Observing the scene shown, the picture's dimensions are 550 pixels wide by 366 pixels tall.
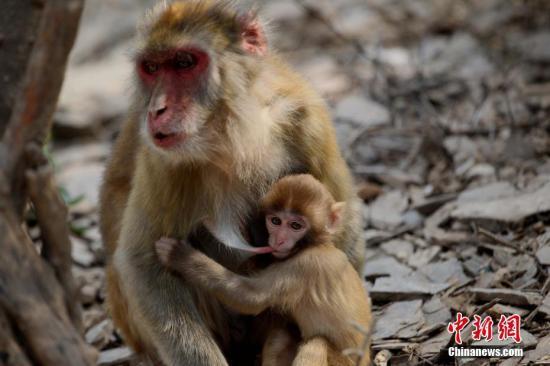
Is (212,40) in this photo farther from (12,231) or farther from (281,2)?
(281,2)

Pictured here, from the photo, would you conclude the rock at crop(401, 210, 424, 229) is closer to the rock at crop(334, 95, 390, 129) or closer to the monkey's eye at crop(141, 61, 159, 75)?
the rock at crop(334, 95, 390, 129)

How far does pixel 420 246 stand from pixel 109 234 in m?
2.91

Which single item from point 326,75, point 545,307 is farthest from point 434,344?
point 326,75

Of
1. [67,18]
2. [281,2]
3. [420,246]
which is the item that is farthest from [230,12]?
[281,2]

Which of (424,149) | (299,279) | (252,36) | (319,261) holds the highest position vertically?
(252,36)

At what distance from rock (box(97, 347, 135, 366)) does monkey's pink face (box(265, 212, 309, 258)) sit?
176 cm

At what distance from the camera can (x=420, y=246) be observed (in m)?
7.64

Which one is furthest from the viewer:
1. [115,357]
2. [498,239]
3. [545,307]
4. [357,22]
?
[357,22]

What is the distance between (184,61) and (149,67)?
0.27 m

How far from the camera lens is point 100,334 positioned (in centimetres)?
716

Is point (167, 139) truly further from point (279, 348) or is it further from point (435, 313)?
point (435, 313)

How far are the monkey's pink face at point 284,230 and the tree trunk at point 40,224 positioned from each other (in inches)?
65.3

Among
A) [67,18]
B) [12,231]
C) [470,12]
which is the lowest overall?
[12,231]

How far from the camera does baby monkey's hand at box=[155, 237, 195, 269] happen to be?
5.34 meters
